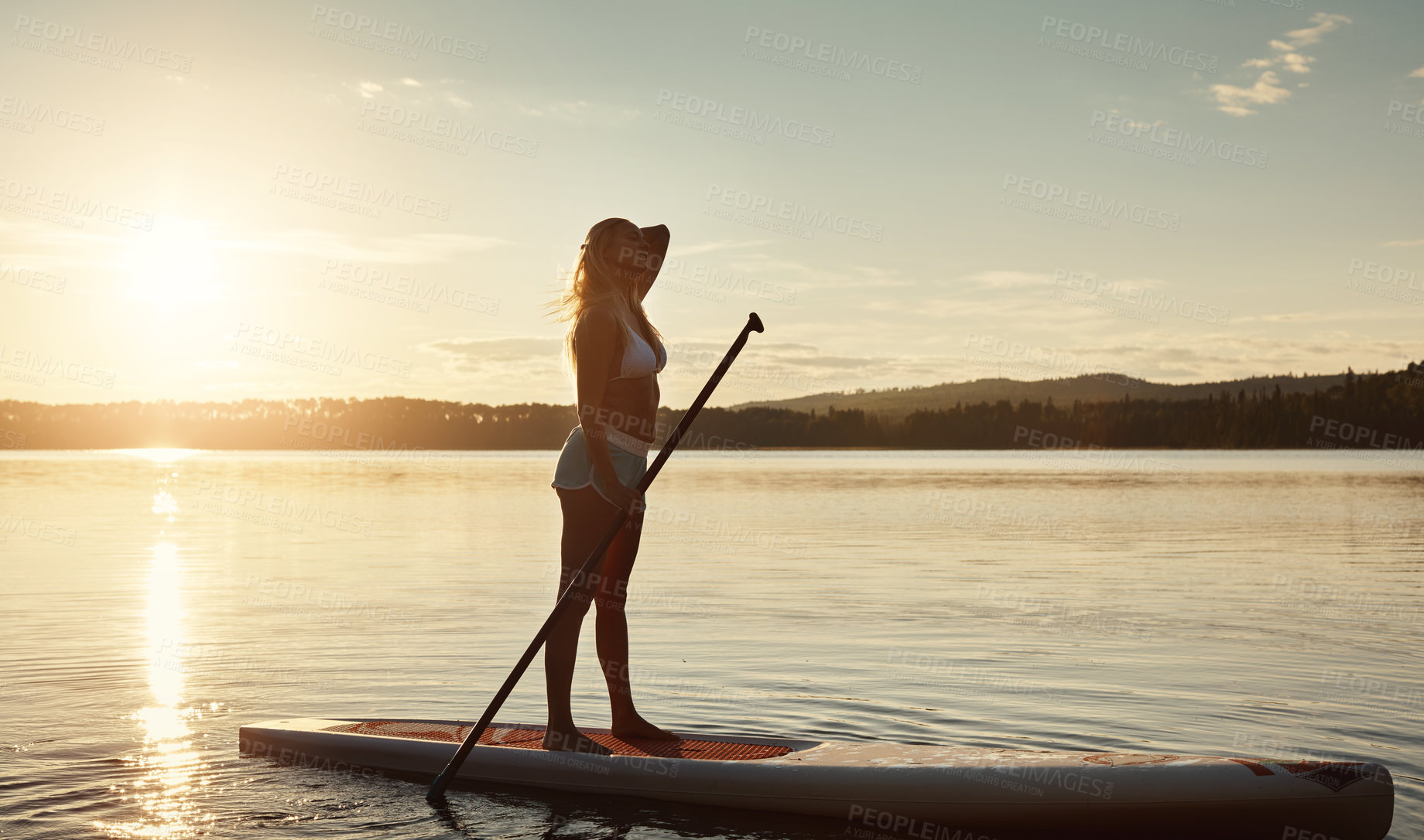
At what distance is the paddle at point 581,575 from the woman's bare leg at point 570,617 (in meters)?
0.06

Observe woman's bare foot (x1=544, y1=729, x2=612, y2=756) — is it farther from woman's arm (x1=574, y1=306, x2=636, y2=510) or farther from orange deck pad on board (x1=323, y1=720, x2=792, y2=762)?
woman's arm (x1=574, y1=306, x2=636, y2=510)

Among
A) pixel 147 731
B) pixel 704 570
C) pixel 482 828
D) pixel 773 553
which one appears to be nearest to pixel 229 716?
pixel 147 731

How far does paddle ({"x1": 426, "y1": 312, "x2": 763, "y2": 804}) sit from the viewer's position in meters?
4.96

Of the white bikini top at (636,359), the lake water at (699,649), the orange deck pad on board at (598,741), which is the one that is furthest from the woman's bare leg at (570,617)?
the white bikini top at (636,359)

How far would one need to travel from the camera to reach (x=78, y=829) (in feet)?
14.7

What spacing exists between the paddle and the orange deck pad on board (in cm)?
18

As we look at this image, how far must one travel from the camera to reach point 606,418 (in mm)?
5035

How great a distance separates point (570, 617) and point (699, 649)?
4.30 m

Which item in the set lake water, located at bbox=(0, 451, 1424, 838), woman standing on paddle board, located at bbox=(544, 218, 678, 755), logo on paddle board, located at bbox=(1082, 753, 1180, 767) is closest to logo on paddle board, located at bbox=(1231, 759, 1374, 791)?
logo on paddle board, located at bbox=(1082, 753, 1180, 767)

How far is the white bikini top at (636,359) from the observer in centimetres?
505

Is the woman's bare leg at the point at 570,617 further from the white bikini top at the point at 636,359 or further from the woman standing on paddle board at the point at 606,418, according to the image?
the white bikini top at the point at 636,359

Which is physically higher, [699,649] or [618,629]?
[618,629]

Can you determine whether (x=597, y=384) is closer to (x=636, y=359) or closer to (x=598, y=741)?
(x=636, y=359)

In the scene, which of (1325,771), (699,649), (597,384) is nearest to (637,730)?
(597,384)
